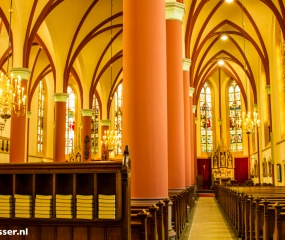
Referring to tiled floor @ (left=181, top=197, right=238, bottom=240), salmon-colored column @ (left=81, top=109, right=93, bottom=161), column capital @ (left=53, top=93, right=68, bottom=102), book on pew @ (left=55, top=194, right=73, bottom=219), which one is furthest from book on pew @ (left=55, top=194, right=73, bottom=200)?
salmon-colored column @ (left=81, top=109, right=93, bottom=161)

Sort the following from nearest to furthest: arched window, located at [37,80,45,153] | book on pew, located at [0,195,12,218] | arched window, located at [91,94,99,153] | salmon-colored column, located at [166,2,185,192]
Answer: book on pew, located at [0,195,12,218]
salmon-colored column, located at [166,2,185,192]
arched window, located at [37,80,45,153]
arched window, located at [91,94,99,153]

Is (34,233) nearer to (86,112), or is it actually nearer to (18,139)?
(18,139)

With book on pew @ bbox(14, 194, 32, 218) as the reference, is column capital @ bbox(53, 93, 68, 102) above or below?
above

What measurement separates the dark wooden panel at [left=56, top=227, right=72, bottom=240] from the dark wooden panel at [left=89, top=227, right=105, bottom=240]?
0.25 meters

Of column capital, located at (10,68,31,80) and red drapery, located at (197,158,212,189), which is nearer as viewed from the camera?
column capital, located at (10,68,31,80)

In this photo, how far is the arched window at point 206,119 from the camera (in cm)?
3509

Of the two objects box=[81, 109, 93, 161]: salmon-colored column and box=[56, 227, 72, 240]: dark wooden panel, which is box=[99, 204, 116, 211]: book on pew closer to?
box=[56, 227, 72, 240]: dark wooden panel

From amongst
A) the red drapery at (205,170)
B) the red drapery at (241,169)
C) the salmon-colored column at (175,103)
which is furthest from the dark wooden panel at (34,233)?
the red drapery at (241,169)

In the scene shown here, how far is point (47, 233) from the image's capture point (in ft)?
14.6

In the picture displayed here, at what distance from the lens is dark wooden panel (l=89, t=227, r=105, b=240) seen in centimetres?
429

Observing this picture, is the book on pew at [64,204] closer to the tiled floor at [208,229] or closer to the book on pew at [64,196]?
the book on pew at [64,196]

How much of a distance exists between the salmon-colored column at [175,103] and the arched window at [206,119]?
24196 mm

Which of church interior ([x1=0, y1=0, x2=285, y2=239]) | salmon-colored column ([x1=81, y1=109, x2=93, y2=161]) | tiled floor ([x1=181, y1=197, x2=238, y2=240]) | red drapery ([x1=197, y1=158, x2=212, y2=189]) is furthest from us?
red drapery ([x1=197, y1=158, x2=212, y2=189])

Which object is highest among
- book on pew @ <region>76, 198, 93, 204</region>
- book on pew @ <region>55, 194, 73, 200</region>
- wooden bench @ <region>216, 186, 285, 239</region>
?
book on pew @ <region>55, 194, 73, 200</region>
